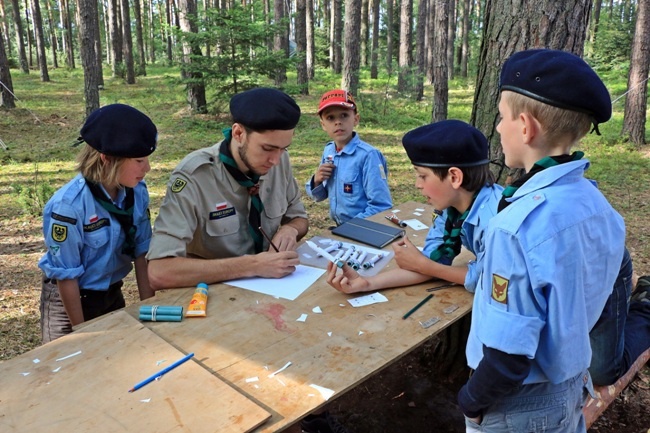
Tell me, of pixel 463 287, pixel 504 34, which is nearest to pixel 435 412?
pixel 463 287

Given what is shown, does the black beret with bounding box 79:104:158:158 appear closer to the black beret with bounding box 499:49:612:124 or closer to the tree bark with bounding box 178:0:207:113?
the black beret with bounding box 499:49:612:124

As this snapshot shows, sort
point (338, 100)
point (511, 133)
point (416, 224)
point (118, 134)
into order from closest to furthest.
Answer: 1. point (511, 133)
2. point (118, 134)
3. point (416, 224)
4. point (338, 100)

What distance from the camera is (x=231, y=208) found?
2.57m

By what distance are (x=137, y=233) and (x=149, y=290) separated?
0.39m

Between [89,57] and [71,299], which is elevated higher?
[89,57]

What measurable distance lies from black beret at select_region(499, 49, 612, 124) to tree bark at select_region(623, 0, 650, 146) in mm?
9558

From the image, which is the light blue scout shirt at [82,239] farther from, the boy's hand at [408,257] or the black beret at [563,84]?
the black beret at [563,84]

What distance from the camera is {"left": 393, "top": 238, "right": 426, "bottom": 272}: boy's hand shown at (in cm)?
221

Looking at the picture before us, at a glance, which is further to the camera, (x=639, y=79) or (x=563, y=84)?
(x=639, y=79)

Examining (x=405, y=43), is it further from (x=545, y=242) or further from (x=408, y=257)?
(x=545, y=242)

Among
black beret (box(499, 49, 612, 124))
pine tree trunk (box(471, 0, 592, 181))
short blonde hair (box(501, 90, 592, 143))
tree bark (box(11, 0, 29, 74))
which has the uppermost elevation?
tree bark (box(11, 0, 29, 74))

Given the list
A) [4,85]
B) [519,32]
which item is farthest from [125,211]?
[4,85]

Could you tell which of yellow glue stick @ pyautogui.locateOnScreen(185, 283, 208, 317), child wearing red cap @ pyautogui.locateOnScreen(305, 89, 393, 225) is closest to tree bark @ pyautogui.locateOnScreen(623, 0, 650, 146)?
child wearing red cap @ pyautogui.locateOnScreen(305, 89, 393, 225)

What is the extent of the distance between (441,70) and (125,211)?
31.7 feet
